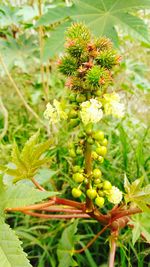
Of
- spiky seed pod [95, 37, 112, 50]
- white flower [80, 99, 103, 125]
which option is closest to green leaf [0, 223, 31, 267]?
white flower [80, 99, 103, 125]

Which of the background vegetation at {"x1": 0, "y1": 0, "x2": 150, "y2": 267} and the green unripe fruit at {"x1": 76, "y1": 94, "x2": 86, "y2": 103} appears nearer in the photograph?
the green unripe fruit at {"x1": 76, "y1": 94, "x2": 86, "y2": 103}

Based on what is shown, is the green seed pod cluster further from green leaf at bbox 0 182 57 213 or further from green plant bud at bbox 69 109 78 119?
green leaf at bbox 0 182 57 213

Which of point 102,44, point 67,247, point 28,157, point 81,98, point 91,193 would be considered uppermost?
point 102,44

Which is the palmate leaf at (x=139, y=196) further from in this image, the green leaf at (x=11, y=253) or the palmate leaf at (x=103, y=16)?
the palmate leaf at (x=103, y=16)

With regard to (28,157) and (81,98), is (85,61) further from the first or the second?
(28,157)

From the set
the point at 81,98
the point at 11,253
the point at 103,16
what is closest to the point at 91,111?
the point at 81,98

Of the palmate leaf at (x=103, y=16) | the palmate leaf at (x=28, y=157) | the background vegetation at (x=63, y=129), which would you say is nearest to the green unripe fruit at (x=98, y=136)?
the palmate leaf at (x=28, y=157)
